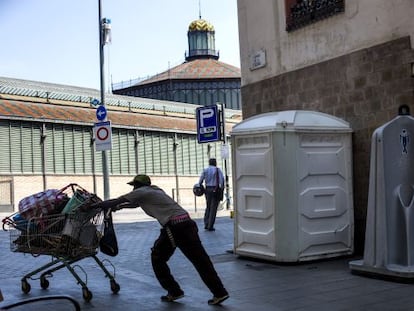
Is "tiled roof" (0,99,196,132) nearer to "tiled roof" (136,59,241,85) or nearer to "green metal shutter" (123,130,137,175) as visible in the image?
"green metal shutter" (123,130,137,175)

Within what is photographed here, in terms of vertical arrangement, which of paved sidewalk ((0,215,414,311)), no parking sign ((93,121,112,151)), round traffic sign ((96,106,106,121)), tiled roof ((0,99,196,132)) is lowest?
paved sidewalk ((0,215,414,311))

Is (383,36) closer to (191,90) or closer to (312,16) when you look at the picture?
(312,16)

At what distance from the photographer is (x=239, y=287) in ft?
25.6

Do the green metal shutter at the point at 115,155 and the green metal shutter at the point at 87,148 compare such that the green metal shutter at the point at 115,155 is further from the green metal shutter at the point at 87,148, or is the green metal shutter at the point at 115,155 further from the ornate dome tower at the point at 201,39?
the ornate dome tower at the point at 201,39

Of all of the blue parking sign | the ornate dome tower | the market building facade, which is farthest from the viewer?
the ornate dome tower

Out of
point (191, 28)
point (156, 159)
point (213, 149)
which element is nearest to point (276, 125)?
point (156, 159)

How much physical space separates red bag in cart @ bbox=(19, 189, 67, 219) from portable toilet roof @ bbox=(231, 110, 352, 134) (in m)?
3.31

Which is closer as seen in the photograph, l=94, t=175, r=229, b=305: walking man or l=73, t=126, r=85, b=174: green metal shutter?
l=94, t=175, r=229, b=305: walking man

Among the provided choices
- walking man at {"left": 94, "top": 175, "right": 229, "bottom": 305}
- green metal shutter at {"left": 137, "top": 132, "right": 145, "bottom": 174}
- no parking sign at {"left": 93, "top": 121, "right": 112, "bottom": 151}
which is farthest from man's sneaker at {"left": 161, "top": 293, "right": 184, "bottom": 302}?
green metal shutter at {"left": 137, "top": 132, "right": 145, "bottom": 174}

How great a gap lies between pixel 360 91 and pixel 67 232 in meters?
5.53

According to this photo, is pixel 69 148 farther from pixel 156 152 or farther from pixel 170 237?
pixel 170 237

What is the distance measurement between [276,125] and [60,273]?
397 centimetres

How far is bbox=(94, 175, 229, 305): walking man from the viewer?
6.85 meters

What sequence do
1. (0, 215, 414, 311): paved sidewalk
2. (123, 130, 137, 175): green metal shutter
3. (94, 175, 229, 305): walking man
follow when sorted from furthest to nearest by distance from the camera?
(123, 130, 137, 175): green metal shutter, (94, 175, 229, 305): walking man, (0, 215, 414, 311): paved sidewalk
